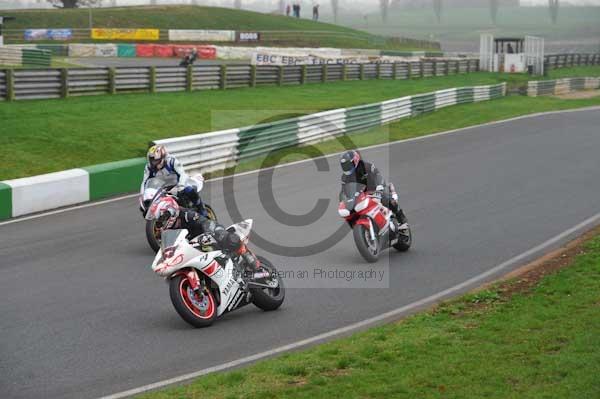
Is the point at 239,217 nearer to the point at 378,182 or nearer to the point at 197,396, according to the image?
the point at 378,182

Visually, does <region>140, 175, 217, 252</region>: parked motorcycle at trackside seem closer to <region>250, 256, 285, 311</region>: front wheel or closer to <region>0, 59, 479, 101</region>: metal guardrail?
<region>250, 256, 285, 311</region>: front wheel

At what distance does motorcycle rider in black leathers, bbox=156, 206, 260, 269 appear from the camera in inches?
403

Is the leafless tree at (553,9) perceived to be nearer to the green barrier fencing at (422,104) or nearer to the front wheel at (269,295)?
the green barrier fencing at (422,104)

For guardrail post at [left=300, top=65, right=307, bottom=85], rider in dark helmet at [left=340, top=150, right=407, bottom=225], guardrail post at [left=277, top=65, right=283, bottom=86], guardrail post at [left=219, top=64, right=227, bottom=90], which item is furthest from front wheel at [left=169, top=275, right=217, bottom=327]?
guardrail post at [left=300, top=65, right=307, bottom=85]

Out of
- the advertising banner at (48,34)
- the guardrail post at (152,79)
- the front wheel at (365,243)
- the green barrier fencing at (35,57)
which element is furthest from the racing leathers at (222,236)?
the advertising banner at (48,34)

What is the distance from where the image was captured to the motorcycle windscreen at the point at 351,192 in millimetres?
13453

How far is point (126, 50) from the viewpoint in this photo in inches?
2685

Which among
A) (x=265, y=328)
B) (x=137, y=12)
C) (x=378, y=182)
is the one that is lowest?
(x=265, y=328)

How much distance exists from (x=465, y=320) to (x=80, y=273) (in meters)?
5.48

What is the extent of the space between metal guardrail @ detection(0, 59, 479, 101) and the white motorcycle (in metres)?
20.6

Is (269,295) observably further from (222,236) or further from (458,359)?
(458,359)

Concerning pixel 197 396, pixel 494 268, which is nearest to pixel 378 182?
pixel 494 268

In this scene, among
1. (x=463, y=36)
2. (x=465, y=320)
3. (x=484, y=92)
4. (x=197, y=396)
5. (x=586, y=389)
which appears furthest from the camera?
(x=463, y=36)

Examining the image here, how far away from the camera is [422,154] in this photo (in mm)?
26312
